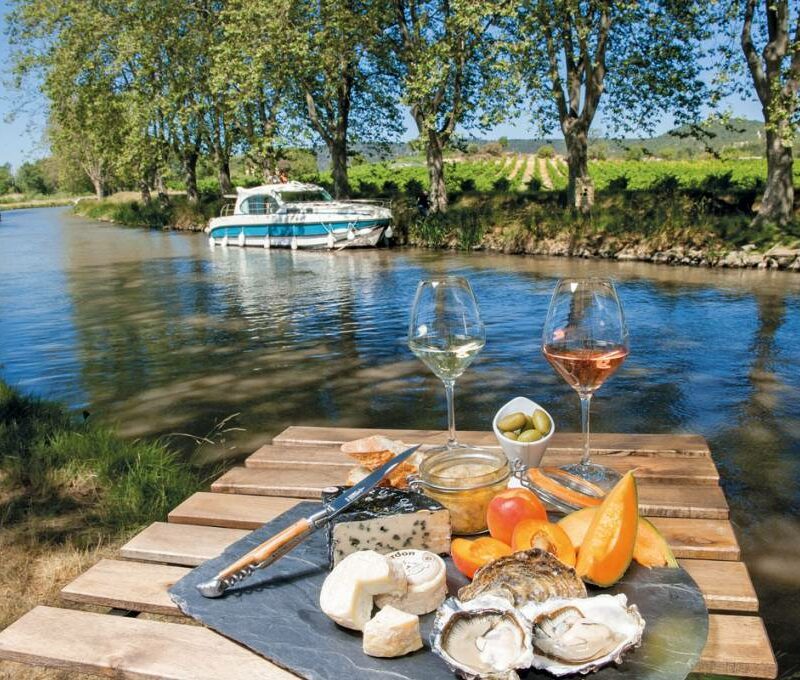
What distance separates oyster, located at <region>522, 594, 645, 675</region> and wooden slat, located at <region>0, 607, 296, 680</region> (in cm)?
50

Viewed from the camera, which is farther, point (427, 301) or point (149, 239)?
point (149, 239)

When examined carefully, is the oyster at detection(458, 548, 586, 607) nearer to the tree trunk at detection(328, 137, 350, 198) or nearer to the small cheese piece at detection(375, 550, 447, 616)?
the small cheese piece at detection(375, 550, 447, 616)

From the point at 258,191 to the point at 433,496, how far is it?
2889 centimetres

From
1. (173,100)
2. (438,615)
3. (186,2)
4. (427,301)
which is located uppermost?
(186,2)

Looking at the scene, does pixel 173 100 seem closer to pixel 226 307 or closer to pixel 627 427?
pixel 226 307

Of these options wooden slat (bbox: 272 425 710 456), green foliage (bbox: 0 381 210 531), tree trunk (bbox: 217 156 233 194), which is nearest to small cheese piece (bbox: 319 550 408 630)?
wooden slat (bbox: 272 425 710 456)

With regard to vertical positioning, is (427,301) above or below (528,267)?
above

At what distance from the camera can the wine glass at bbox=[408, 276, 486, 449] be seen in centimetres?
228

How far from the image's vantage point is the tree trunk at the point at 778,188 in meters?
19.5

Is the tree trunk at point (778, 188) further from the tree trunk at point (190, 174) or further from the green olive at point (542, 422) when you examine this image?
the tree trunk at point (190, 174)

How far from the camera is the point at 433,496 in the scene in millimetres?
1863

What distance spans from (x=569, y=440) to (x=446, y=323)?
873 millimetres

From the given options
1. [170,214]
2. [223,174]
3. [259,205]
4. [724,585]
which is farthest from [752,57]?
[170,214]

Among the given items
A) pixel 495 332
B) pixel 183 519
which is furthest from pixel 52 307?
pixel 183 519
